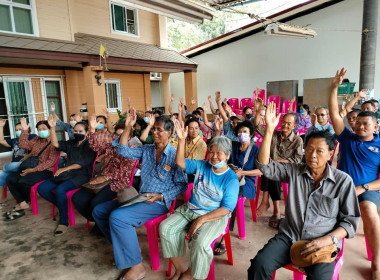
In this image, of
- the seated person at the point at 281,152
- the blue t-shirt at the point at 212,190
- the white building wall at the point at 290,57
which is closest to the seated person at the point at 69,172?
the blue t-shirt at the point at 212,190

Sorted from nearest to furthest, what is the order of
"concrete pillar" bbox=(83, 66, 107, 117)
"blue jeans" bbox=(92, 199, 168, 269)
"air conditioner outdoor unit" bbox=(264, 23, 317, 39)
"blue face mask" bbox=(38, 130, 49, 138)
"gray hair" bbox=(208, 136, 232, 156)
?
"gray hair" bbox=(208, 136, 232, 156) → "blue jeans" bbox=(92, 199, 168, 269) → "blue face mask" bbox=(38, 130, 49, 138) → "air conditioner outdoor unit" bbox=(264, 23, 317, 39) → "concrete pillar" bbox=(83, 66, 107, 117)

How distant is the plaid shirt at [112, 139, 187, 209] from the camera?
2516 mm

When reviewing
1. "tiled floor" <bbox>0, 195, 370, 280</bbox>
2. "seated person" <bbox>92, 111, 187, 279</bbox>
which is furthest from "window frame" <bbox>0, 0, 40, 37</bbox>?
"seated person" <bbox>92, 111, 187, 279</bbox>

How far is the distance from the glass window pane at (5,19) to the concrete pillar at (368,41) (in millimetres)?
9311

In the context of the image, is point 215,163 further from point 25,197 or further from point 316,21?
point 316,21

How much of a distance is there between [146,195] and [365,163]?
2.11 metres

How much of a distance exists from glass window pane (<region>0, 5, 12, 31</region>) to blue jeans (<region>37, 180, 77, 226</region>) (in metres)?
5.61

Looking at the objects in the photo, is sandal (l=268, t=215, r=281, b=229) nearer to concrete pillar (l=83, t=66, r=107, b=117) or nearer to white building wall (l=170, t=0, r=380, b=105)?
concrete pillar (l=83, t=66, r=107, b=117)

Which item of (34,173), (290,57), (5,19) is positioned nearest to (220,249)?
(34,173)

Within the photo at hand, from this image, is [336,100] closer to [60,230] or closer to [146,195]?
[146,195]

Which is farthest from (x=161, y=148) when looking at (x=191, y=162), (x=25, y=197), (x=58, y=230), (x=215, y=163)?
(x=25, y=197)

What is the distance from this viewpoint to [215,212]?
2.11 meters

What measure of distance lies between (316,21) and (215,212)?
33.6 ft

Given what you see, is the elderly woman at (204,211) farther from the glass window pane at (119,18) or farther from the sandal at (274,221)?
the glass window pane at (119,18)
